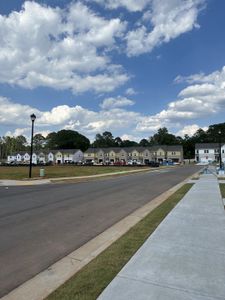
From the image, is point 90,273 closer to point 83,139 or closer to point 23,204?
point 23,204

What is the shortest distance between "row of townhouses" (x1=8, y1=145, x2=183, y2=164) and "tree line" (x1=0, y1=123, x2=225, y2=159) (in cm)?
2213

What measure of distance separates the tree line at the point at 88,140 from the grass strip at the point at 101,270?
456 feet

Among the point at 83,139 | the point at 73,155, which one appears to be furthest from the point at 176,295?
the point at 83,139

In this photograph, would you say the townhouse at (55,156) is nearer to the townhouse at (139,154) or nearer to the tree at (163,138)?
the townhouse at (139,154)

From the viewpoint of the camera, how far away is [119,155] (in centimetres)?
12031

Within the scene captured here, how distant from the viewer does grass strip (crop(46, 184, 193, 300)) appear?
12.7 ft

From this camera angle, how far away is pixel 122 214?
992cm

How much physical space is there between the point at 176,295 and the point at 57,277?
1952mm

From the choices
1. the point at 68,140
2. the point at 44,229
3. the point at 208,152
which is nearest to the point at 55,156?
the point at 68,140

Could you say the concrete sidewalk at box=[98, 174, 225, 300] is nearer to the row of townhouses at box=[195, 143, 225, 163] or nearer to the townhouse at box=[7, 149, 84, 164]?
the row of townhouses at box=[195, 143, 225, 163]

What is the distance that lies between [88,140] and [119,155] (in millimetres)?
54859

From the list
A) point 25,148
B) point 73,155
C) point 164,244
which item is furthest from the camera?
point 25,148

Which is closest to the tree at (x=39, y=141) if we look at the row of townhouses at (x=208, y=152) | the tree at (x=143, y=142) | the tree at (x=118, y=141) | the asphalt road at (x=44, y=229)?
the tree at (x=118, y=141)

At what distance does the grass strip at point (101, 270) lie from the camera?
3859 mm
